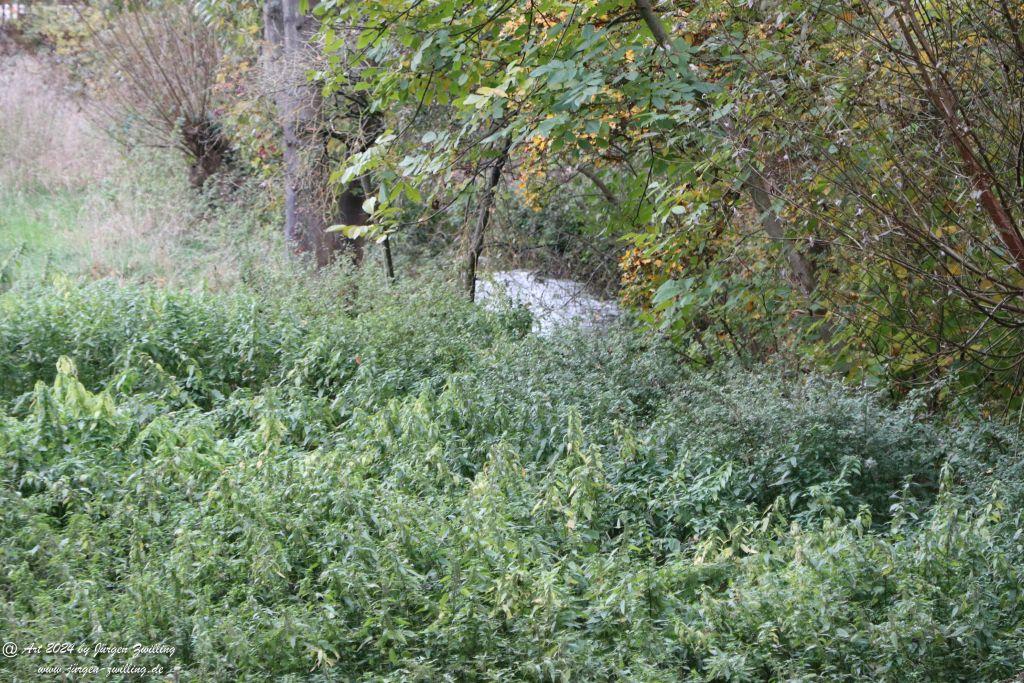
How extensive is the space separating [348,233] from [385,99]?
1283 mm

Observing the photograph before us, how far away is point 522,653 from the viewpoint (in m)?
3.51

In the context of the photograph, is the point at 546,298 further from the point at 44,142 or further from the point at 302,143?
the point at 44,142

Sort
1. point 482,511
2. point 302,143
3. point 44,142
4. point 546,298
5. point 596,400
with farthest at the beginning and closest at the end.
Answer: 1. point 44,142
2. point 302,143
3. point 546,298
4. point 596,400
5. point 482,511

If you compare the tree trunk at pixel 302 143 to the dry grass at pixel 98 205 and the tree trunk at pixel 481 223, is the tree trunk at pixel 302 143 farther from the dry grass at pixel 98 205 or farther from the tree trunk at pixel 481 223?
the tree trunk at pixel 481 223

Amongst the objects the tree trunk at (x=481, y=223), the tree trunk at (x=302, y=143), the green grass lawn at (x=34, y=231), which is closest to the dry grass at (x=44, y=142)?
the green grass lawn at (x=34, y=231)

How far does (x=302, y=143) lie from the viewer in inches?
378

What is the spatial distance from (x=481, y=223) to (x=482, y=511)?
4.54m

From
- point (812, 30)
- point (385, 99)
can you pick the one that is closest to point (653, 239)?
point (812, 30)

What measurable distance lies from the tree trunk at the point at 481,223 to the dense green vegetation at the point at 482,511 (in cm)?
138

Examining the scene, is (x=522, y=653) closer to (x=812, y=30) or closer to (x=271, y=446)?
(x=271, y=446)

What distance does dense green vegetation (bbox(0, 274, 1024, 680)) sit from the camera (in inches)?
138

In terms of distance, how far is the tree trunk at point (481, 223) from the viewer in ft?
27.4

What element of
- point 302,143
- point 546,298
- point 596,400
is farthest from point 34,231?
point 596,400

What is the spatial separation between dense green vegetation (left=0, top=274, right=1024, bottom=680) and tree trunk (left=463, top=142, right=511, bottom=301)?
1.38 meters
